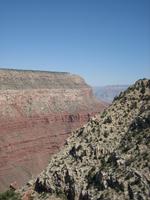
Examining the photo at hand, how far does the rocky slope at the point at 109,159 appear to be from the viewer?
3574 cm

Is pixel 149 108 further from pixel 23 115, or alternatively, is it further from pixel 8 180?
pixel 23 115

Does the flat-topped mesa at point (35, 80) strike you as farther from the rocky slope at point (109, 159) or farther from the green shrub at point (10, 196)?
the rocky slope at point (109, 159)

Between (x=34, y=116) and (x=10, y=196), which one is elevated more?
(x=34, y=116)

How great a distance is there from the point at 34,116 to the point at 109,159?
114129 mm

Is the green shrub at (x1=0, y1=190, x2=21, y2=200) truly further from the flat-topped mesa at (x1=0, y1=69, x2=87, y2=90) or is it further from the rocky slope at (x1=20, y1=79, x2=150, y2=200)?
the flat-topped mesa at (x1=0, y1=69, x2=87, y2=90)

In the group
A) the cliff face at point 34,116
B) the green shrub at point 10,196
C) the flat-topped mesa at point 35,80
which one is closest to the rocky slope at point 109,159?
the green shrub at point 10,196

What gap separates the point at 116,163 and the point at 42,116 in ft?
389

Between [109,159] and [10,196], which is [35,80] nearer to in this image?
[10,196]

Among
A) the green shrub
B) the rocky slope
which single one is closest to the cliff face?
the green shrub

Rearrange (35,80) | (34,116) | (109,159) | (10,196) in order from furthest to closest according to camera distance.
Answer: (35,80), (34,116), (10,196), (109,159)

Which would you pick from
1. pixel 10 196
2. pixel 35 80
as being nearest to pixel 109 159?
pixel 10 196

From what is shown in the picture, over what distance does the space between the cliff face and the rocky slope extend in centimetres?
7207

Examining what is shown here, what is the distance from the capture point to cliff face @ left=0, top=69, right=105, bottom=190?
5172 inches

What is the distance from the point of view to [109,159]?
39875 mm
